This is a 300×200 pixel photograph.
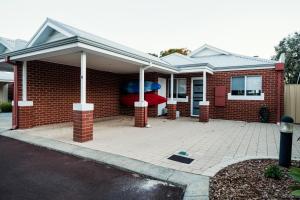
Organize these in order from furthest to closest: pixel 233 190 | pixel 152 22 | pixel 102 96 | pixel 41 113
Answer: pixel 152 22 < pixel 102 96 < pixel 41 113 < pixel 233 190

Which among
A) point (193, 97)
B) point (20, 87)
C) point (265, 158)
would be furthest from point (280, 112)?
point (20, 87)

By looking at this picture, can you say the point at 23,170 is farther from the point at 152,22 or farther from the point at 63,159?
the point at 152,22

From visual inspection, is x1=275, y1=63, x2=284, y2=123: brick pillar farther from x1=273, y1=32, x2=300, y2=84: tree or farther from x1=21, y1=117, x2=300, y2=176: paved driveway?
x1=273, y1=32, x2=300, y2=84: tree

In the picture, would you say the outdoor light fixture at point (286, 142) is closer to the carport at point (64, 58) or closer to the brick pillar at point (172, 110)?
the carport at point (64, 58)

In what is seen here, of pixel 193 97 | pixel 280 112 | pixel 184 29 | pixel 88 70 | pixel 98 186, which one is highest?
pixel 184 29

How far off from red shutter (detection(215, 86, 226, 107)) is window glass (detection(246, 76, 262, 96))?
1.27 metres

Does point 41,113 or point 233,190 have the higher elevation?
point 41,113

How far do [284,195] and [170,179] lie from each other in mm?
1575

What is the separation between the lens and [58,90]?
8.85 meters

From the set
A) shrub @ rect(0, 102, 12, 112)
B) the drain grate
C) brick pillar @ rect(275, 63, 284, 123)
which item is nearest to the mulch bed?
the drain grate

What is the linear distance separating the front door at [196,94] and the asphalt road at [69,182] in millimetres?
9012

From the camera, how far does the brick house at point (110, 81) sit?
236 inches

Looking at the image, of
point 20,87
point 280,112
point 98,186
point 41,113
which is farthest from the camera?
point 280,112

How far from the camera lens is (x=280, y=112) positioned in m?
10.1
